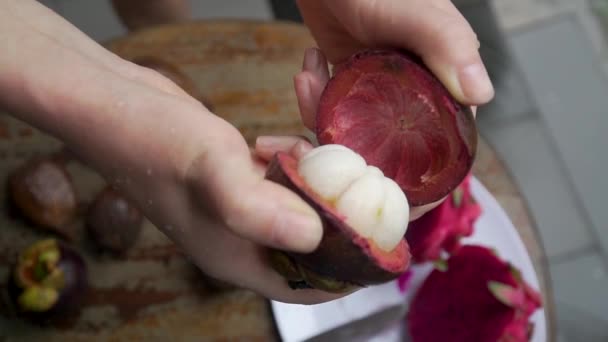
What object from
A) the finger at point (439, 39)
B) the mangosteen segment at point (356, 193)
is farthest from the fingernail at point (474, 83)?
the mangosteen segment at point (356, 193)

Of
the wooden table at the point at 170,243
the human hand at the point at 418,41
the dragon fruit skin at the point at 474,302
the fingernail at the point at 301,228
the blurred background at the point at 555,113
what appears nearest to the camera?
the fingernail at the point at 301,228

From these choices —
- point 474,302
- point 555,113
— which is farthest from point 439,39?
point 555,113

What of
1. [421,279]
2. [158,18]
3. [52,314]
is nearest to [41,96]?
[52,314]

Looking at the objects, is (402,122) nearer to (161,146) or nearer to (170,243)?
(161,146)

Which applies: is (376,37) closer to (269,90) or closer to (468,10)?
(269,90)

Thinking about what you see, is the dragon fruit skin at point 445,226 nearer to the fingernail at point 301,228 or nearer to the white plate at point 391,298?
the white plate at point 391,298

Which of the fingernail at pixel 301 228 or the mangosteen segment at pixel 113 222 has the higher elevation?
the fingernail at pixel 301 228

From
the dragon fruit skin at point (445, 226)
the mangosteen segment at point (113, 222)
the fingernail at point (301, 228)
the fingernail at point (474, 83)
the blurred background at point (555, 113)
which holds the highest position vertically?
the fingernail at point (474, 83)
